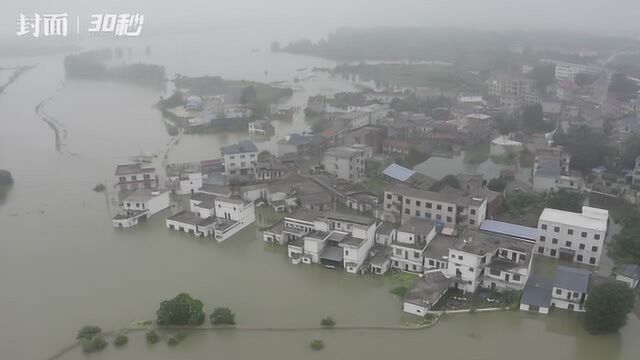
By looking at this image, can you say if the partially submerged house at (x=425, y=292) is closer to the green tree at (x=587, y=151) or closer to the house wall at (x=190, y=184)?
the house wall at (x=190, y=184)

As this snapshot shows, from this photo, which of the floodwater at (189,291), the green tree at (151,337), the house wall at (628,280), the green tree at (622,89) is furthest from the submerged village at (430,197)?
the green tree at (151,337)

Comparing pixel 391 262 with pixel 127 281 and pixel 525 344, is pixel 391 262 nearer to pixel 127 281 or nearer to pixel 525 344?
pixel 525 344

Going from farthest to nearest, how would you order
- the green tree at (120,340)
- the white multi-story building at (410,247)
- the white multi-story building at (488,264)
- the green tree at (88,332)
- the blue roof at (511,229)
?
1. the blue roof at (511,229)
2. the white multi-story building at (410,247)
3. the white multi-story building at (488,264)
4. the green tree at (88,332)
5. the green tree at (120,340)

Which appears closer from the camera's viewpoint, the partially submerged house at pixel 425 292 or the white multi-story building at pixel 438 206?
the partially submerged house at pixel 425 292

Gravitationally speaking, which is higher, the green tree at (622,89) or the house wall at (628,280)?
the green tree at (622,89)

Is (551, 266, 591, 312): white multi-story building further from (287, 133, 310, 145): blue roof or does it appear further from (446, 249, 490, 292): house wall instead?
(287, 133, 310, 145): blue roof
